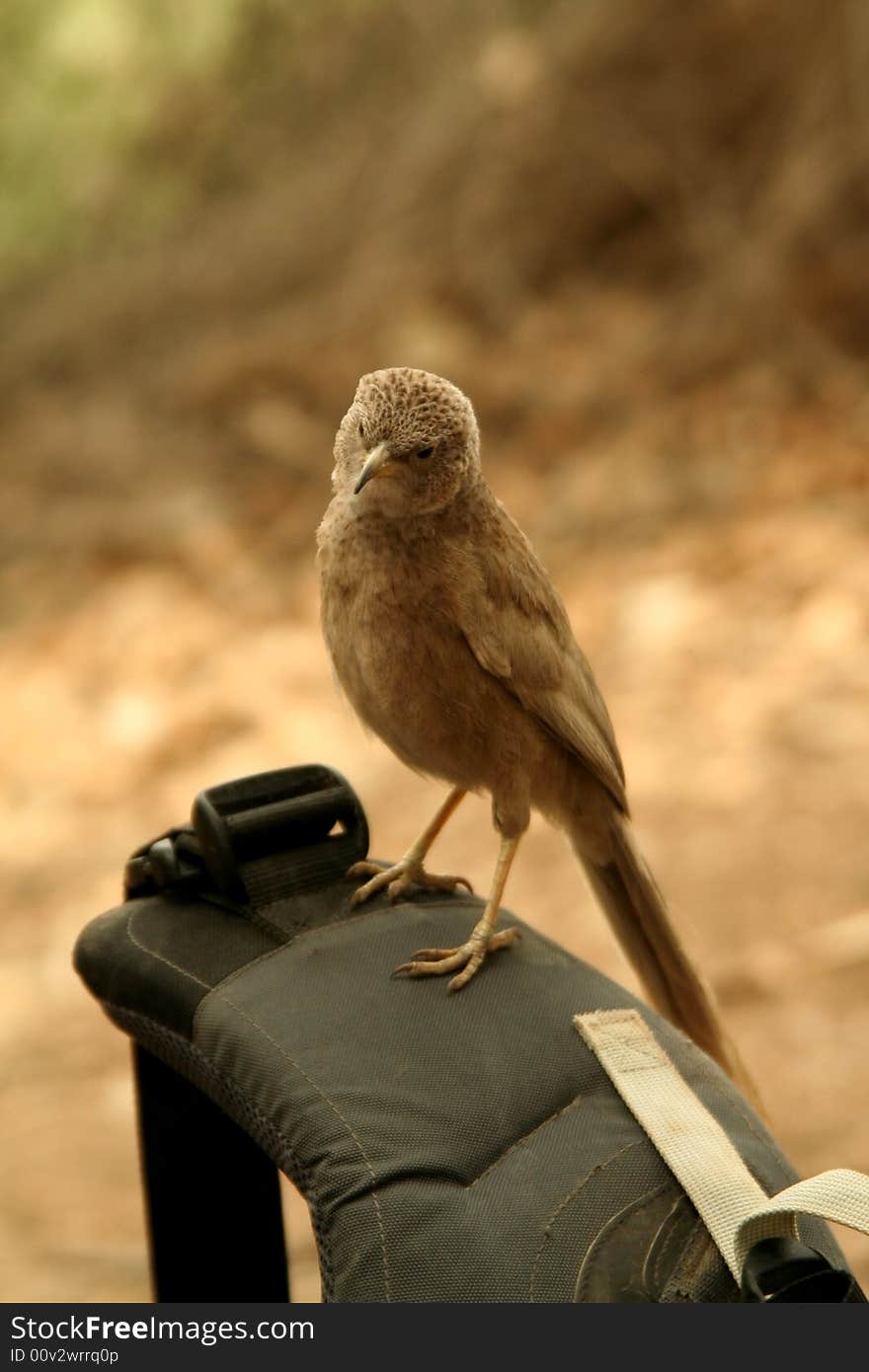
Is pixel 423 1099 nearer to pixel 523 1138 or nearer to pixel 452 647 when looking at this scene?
pixel 523 1138

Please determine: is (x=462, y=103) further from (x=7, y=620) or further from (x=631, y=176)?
(x=7, y=620)

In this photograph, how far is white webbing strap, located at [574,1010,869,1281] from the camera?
1.77 meters

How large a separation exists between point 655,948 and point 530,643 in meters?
0.73

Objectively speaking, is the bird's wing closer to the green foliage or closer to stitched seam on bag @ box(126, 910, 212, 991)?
stitched seam on bag @ box(126, 910, 212, 991)

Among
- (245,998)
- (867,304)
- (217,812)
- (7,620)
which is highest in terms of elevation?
(867,304)

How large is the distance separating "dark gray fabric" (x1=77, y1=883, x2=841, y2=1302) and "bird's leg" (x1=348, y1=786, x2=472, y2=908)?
65mm

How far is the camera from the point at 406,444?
233 cm

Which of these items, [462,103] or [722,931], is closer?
[722,931]

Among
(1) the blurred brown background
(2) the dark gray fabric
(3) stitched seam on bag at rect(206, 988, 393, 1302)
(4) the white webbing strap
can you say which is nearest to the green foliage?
(1) the blurred brown background

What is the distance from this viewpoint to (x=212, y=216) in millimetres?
8422

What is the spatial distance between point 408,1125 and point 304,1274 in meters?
2.43

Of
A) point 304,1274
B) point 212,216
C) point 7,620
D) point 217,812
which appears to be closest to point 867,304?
point 212,216

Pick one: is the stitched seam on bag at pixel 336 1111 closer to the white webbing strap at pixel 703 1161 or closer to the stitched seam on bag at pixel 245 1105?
the stitched seam on bag at pixel 245 1105

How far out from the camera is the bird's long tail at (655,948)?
2920 mm
